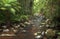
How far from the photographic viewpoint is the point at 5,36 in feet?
24.9

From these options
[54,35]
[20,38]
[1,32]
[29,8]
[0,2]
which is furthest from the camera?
[29,8]

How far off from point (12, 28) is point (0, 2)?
1.71m

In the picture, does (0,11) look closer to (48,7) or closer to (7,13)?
(7,13)

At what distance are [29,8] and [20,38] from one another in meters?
8.34

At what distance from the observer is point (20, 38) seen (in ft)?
24.1

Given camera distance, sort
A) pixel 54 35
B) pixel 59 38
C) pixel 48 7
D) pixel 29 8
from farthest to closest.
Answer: pixel 29 8, pixel 48 7, pixel 54 35, pixel 59 38

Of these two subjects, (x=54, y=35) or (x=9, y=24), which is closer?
(x=54, y=35)

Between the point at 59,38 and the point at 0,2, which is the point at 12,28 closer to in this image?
the point at 0,2

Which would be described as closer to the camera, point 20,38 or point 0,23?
point 20,38

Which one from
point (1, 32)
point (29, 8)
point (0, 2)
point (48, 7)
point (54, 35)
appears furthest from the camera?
point (29, 8)

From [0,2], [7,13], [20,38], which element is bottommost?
[20,38]

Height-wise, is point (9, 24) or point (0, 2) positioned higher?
point (0, 2)

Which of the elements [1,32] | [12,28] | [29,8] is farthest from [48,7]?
[29,8]

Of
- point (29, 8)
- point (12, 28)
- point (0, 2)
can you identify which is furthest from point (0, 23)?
A: point (29, 8)
